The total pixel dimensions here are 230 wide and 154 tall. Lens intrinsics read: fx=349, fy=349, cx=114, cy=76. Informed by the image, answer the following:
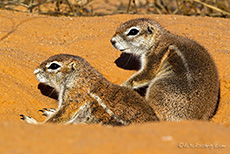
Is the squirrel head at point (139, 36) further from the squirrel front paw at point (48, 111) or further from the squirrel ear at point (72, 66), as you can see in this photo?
the squirrel front paw at point (48, 111)

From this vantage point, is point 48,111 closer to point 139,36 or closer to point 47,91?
point 47,91

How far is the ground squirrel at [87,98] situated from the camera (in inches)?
171

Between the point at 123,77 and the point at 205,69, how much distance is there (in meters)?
1.85

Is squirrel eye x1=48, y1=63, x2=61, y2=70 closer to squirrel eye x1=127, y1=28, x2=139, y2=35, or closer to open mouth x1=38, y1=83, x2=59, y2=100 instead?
open mouth x1=38, y1=83, x2=59, y2=100

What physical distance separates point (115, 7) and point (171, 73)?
8.14 metres

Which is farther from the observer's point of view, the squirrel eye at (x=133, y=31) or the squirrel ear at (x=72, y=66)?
the squirrel eye at (x=133, y=31)

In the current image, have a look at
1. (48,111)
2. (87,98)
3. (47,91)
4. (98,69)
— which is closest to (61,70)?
(87,98)

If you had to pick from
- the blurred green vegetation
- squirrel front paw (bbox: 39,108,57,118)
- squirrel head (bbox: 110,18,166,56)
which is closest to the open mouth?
squirrel front paw (bbox: 39,108,57,118)

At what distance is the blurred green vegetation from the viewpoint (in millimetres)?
9805

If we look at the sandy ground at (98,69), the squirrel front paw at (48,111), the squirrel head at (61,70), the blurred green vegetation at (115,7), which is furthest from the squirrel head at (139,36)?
the blurred green vegetation at (115,7)

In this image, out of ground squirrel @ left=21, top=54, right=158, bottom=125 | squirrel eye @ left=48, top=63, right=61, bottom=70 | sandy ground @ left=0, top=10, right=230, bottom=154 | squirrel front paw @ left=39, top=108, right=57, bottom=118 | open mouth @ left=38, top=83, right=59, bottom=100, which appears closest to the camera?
sandy ground @ left=0, top=10, right=230, bottom=154

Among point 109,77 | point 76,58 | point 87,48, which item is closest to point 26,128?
point 76,58

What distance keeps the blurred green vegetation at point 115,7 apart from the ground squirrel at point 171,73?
3431 mm

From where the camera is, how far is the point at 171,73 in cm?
560
